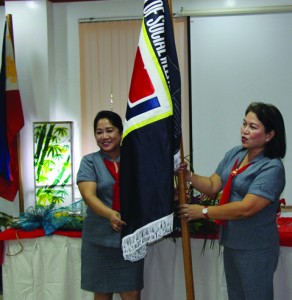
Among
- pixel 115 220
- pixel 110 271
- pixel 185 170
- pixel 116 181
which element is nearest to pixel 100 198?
pixel 116 181

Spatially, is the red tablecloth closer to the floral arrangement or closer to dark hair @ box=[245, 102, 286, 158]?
dark hair @ box=[245, 102, 286, 158]

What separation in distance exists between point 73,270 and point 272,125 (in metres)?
1.52

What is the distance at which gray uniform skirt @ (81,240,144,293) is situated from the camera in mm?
2195

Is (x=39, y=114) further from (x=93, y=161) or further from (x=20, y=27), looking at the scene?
(x=93, y=161)

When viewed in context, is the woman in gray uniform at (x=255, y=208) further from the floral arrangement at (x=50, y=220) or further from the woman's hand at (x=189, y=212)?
the floral arrangement at (x=50, y=220)

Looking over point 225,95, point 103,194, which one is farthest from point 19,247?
point 225,95

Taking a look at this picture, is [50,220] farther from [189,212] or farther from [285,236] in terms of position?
[285,236]

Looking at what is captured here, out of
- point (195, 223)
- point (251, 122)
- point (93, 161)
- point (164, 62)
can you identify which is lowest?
point (195, 223)

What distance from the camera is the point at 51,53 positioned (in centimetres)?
442

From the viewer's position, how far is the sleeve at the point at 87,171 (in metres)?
2.19

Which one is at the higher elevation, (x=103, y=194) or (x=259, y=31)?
(x=259, y=31)

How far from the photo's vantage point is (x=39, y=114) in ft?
14.3

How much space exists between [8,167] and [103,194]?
215 centimetres

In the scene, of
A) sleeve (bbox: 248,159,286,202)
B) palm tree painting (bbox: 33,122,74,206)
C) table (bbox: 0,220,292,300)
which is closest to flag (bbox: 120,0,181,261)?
sleeve (bbox: 248,159,286,202)
